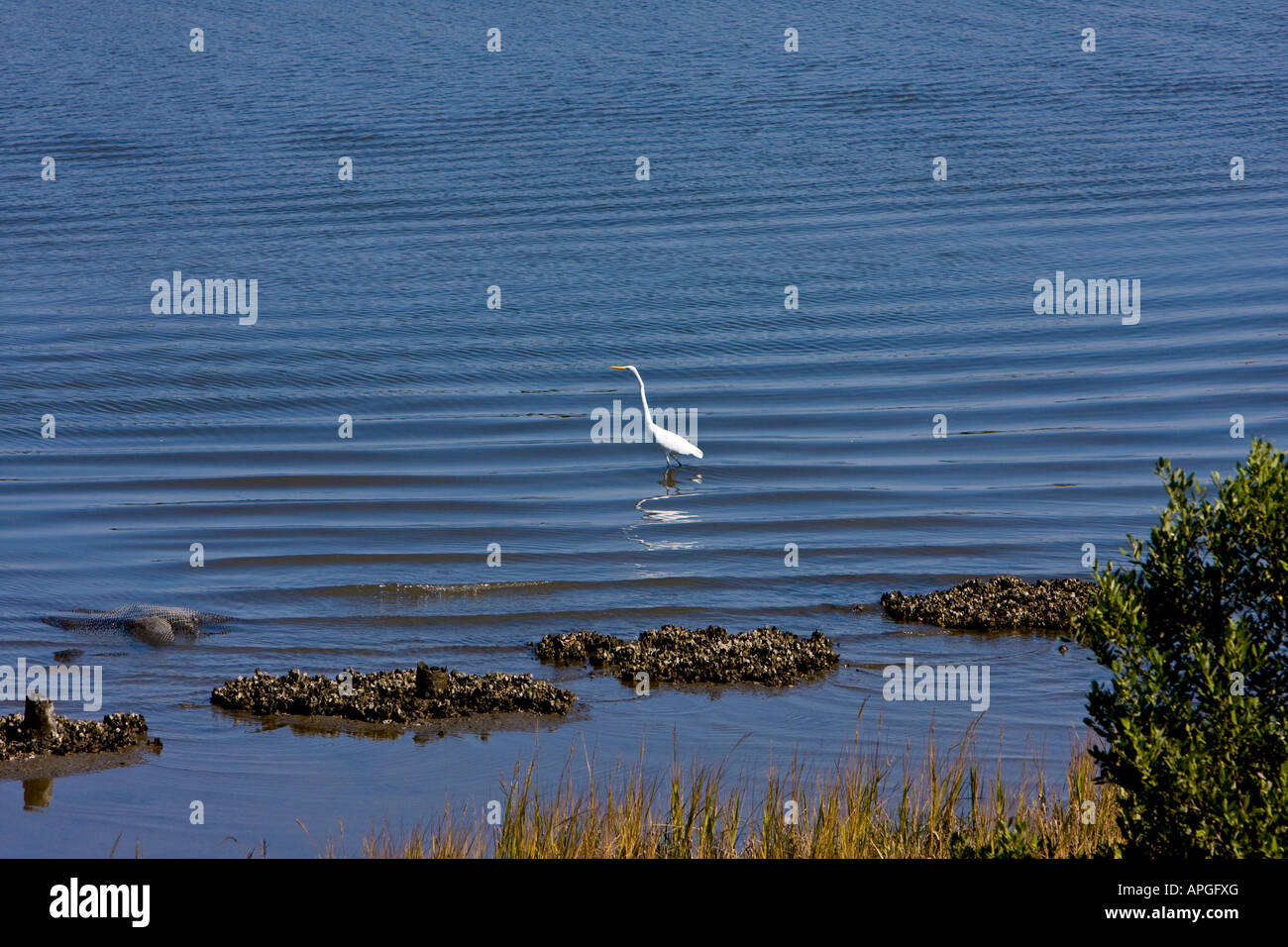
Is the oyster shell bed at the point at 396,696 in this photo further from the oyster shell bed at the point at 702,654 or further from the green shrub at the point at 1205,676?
the green shrub at the point at 1205,676

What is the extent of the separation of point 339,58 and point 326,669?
33005mm

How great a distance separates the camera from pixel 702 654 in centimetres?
1070

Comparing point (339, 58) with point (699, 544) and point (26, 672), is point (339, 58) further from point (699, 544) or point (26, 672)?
point (26, 672)

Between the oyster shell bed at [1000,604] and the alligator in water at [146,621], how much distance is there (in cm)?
642

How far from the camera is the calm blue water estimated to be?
421 inches

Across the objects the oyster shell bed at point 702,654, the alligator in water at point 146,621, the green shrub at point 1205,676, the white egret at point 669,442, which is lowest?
the oyster shell bed at point 702,654

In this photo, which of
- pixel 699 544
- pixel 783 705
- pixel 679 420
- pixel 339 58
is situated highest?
pixel 339 58

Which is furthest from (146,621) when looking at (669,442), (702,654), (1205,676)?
(1205,676)

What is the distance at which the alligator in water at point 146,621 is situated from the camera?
11.5 meters

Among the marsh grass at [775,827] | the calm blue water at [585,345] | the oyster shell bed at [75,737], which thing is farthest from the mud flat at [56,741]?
the marsh grass at [775,827]

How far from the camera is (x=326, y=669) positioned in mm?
11016

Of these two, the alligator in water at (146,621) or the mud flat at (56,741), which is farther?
the alligator in water at (146,621)
